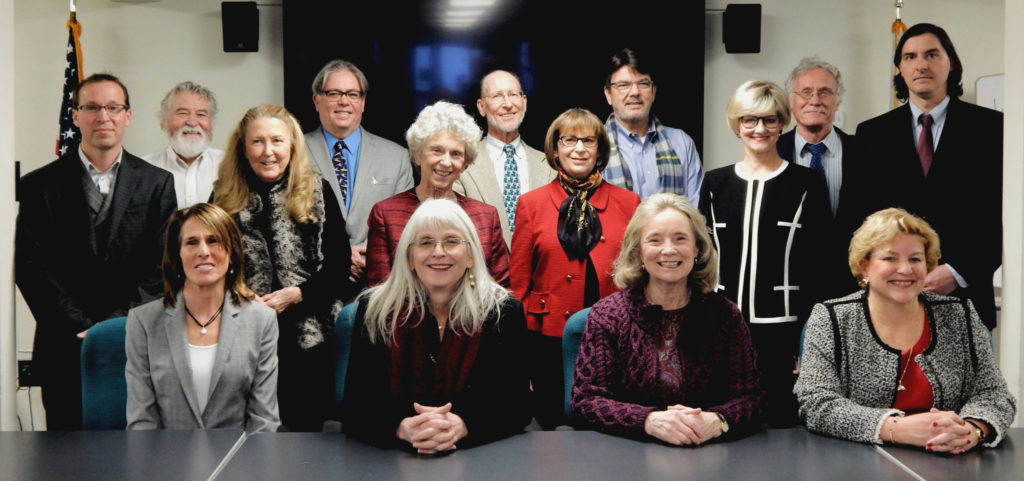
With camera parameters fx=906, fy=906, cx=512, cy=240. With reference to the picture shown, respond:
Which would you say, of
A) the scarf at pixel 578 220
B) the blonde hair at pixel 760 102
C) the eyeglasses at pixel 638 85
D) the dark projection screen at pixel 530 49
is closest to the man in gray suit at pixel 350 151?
the dark projection screen at pixel 530 49

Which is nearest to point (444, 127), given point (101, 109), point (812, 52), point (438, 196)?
point (438, 196)

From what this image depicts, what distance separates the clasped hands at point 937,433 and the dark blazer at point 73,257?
255 centimetres

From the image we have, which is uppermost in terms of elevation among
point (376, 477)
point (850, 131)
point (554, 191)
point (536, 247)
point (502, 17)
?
point (502, 17)

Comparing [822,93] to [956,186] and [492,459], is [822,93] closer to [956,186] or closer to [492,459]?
[956,186]

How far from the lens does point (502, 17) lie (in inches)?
195

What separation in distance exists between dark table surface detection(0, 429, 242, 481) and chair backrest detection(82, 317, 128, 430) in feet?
0.95

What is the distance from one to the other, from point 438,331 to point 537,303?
779 mm

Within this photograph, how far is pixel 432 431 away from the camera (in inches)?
87.1

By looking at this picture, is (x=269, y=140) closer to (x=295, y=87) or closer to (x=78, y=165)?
(x=78, y=165)

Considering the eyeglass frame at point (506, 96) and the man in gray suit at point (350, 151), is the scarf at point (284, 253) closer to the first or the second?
the man in gray suit at point (350, 151)

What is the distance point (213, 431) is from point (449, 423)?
65 centimetres

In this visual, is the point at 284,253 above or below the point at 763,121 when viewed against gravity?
below

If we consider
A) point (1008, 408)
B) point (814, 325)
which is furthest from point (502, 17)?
point (1008, 408)

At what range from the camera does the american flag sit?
172 inches
